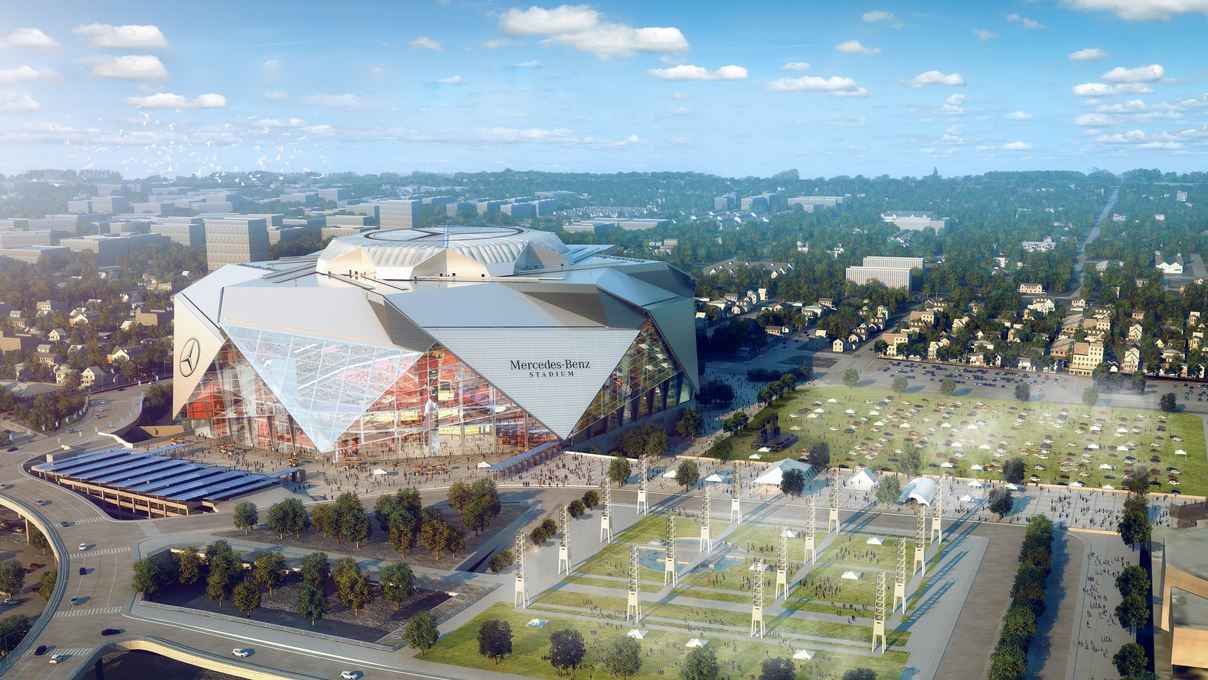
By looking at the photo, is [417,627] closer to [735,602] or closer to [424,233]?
[735,602]

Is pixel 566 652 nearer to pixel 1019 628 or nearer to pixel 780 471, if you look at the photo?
pixel 1019 628

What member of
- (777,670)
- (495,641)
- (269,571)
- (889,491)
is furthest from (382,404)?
(777,670)

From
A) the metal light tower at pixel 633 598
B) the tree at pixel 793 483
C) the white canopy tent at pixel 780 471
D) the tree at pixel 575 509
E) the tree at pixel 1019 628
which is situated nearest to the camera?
the tree at pixel 1019 628

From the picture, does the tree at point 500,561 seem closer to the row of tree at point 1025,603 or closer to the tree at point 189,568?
the tree at point 189,568

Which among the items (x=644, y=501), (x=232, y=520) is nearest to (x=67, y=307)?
(x=232, y=520)

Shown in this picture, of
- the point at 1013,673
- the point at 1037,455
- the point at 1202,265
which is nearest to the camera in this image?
the point at 1013,673

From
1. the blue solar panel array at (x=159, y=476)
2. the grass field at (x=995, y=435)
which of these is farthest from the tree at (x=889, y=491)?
the blue solar panel array at (x=159, y=476)
